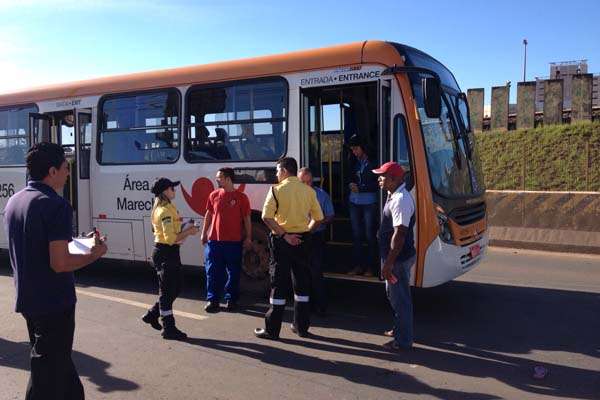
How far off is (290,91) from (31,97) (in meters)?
4.89

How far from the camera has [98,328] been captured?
6.10 meters

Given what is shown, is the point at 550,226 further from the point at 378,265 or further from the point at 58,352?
the point at 58,352

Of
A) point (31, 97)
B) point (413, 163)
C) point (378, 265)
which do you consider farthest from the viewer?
point (31, 97)

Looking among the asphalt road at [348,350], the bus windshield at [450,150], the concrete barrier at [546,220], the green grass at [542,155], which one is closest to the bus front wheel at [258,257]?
the asphalt road at [348,350]

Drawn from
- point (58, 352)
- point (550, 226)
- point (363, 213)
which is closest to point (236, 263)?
point (363, 213)

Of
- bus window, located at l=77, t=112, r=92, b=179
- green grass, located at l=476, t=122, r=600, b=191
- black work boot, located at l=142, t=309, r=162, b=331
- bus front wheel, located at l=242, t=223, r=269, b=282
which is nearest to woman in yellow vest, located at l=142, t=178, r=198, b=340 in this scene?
black work boot, located at l=142, t=309, r=162, b=331

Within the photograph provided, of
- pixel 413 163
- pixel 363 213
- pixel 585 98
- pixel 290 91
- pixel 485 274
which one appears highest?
pixel 585 98

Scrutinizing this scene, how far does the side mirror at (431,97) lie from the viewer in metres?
5.80

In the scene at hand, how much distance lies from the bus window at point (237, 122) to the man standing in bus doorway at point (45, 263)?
13.1 feet

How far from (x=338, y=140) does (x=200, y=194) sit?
198 cm

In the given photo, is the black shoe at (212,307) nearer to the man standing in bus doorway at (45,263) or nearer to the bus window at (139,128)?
the bus window at (139,128)

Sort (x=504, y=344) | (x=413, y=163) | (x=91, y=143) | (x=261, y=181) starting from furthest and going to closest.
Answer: (x=91, y=143) < (x=261, y=181) < (x=413, y=163) < (x=504, y=344)

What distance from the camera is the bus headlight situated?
5.96 metres

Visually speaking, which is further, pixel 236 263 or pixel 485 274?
pixel 485 274
